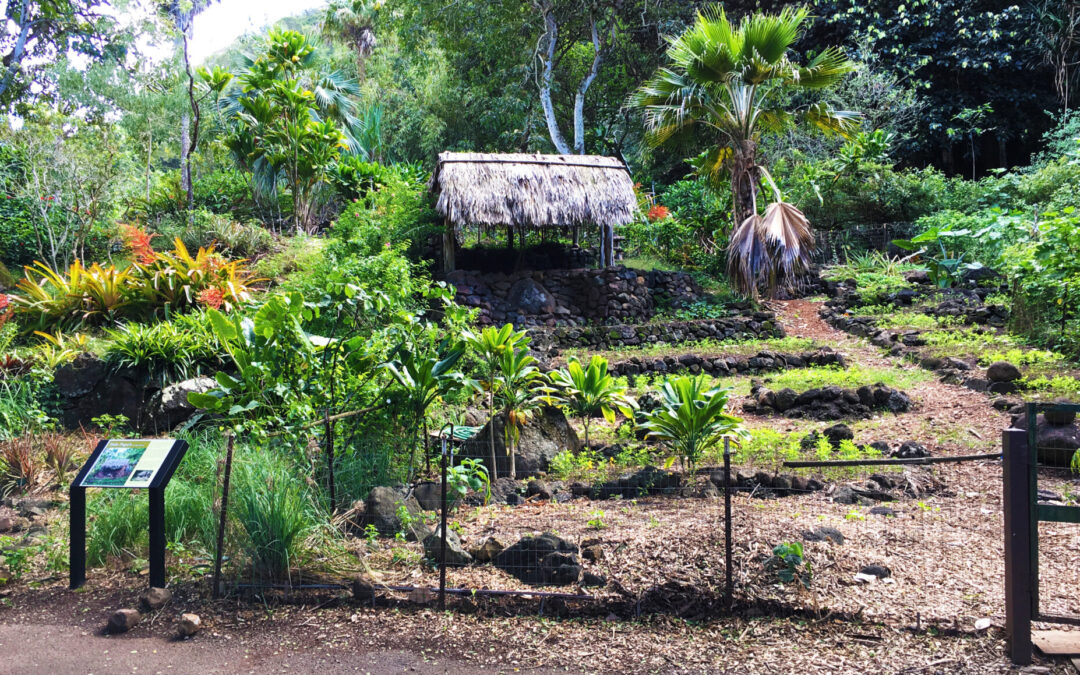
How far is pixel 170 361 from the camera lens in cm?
834

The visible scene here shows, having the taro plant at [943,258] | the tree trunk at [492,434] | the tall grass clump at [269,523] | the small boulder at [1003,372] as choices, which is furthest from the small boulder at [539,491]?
the taro plant at [943,258]

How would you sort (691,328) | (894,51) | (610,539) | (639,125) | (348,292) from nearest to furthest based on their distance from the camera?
(610,539) < (348,292) < (691,328) < (894,51) < (639,125)

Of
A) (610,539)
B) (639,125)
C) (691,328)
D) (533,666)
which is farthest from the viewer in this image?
(639,125)

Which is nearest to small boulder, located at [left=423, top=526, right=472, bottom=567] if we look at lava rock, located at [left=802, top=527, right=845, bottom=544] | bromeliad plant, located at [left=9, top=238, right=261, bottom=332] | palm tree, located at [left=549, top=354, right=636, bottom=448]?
lava rock, located at [left=802, top=527, right=845, bottom=544]

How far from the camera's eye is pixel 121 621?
4.11 m

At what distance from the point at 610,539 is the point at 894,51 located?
1964 cm

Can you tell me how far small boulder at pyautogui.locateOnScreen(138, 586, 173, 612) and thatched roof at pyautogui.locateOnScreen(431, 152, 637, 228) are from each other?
1075cm

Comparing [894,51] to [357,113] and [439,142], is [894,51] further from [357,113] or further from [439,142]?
[357,113]

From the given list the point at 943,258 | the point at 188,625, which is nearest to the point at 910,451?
the point at 188,625

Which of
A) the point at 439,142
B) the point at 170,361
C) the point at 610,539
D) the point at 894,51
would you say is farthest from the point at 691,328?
the point at 439,142

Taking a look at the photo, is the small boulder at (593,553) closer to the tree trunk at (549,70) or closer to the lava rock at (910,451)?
the lava rock at (910,451)

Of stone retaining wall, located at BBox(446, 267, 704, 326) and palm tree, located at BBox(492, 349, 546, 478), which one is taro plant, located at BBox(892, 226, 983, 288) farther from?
palm tree, located at BBox(492, 349, 546, 478)

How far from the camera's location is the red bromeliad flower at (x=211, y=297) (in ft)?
30.2

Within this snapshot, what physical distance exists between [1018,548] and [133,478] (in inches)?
177
